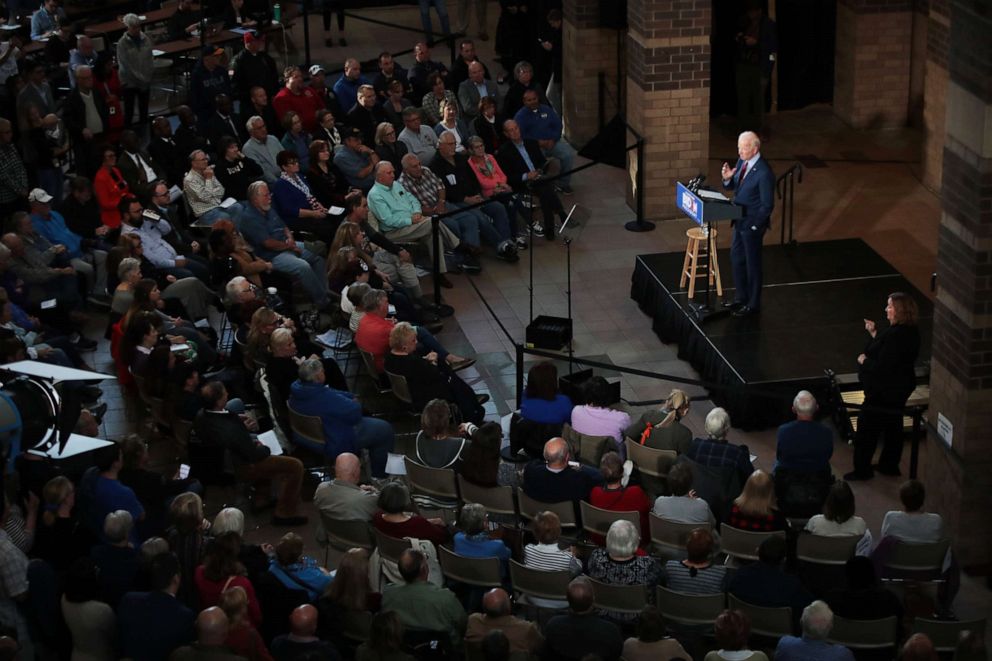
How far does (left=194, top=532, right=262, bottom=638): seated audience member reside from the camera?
8.56 meters

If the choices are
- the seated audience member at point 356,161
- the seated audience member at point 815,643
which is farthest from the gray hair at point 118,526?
the seated audience member at point 356,161

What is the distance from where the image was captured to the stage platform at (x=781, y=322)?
40.9 feet

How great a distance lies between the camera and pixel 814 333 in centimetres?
1336

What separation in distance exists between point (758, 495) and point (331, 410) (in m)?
3.28

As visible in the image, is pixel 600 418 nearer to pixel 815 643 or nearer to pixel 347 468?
pixel 347 468

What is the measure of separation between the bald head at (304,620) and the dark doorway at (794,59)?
13.8 m

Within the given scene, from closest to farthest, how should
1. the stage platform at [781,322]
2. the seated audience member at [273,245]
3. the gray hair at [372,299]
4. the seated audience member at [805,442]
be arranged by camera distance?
the seated audience member at [805,442] < the gray hair at [372,299] < the stage platform at [781,322] < the seated audience member at [273,245]

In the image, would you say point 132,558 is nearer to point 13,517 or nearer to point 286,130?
point 13,517

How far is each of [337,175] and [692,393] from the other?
15.9 ft

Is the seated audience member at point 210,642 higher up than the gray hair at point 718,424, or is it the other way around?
the gray hair at point 718,424

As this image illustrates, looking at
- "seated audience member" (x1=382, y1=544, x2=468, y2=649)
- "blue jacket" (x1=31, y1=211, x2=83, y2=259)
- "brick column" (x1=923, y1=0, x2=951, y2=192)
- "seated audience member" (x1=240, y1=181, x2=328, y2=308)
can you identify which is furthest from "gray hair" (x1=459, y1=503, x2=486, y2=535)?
"brick column" (x1=923, y1=0, x2=951, y2=192)

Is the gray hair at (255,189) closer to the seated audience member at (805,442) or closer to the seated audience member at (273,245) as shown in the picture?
the seated audience member at (273,245)

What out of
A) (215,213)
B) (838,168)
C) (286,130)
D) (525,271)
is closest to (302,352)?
(215,213)

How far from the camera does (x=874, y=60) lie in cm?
1897
